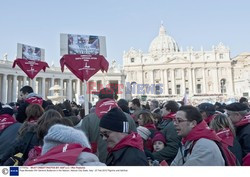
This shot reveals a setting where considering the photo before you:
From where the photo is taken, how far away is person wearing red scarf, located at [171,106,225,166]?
2293 millimetres

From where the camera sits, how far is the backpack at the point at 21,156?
268cm

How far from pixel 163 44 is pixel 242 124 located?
293 ft

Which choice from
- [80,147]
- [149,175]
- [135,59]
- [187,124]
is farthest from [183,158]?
[135,59]

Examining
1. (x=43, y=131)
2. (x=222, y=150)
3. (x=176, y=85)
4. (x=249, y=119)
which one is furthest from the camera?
(x=176, y=85)

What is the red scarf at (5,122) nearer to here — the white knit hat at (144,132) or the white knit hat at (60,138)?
the white knit hat at (144,132)

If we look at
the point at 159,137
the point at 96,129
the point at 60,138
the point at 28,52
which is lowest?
the point at 159,137

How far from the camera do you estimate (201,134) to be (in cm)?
248

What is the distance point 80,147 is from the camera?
180cm

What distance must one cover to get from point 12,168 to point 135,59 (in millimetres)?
73522

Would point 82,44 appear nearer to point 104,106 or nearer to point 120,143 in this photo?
point 104,106

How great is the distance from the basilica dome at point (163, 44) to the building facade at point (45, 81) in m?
36.0

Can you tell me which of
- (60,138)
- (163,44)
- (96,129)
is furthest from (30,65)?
(163,44)

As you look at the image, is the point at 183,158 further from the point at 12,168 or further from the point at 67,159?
the point at 12,168

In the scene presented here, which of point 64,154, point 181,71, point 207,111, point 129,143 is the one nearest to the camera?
point 64,154
